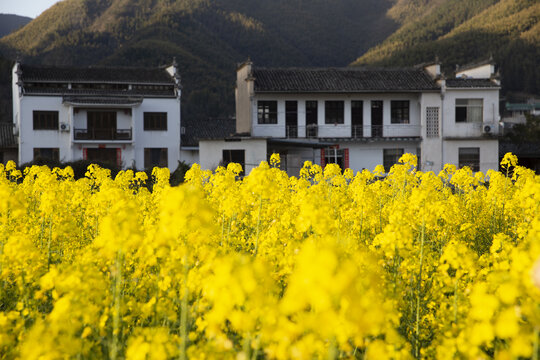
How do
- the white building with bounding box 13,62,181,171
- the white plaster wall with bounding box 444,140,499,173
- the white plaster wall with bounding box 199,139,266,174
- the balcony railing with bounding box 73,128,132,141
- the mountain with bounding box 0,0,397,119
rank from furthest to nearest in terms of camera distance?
the mountain with bounding box 0,0,397,119 → the balcony railing with bounding box 73,128,132,141 → the white building with bounding box 13,62,181,171 → the white plaster wall with bounding box 444,140,499,173 → the white plaster wall with bounding box 199,139,266,174

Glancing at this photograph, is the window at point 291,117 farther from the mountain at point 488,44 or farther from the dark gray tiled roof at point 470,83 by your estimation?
the mountain at point 488,44

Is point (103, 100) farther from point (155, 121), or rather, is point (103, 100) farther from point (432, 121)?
point (432, 121)

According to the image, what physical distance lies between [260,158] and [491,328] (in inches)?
899

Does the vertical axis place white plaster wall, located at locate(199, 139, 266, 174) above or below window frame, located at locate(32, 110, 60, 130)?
below

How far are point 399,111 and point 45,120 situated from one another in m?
19.6

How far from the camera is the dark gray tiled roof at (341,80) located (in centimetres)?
2866

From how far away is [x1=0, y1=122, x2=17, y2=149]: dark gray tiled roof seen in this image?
31327 millimetres

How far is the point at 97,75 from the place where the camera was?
33.1 metres

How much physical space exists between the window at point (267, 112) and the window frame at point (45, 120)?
37.8 feet

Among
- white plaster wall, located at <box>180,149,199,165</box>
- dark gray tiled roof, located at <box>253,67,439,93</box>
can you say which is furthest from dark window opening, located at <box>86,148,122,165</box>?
dark gray tiled roof, located at <box>253,67,439,93</box>

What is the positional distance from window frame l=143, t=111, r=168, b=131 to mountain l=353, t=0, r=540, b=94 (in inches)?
1292

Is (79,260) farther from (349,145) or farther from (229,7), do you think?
(229,7)

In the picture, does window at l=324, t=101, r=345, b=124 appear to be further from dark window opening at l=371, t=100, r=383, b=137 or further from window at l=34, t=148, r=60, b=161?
window at l=34, t=148, r=60, b=161

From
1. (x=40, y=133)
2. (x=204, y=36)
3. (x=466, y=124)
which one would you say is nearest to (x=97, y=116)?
(x=40, y=133)
